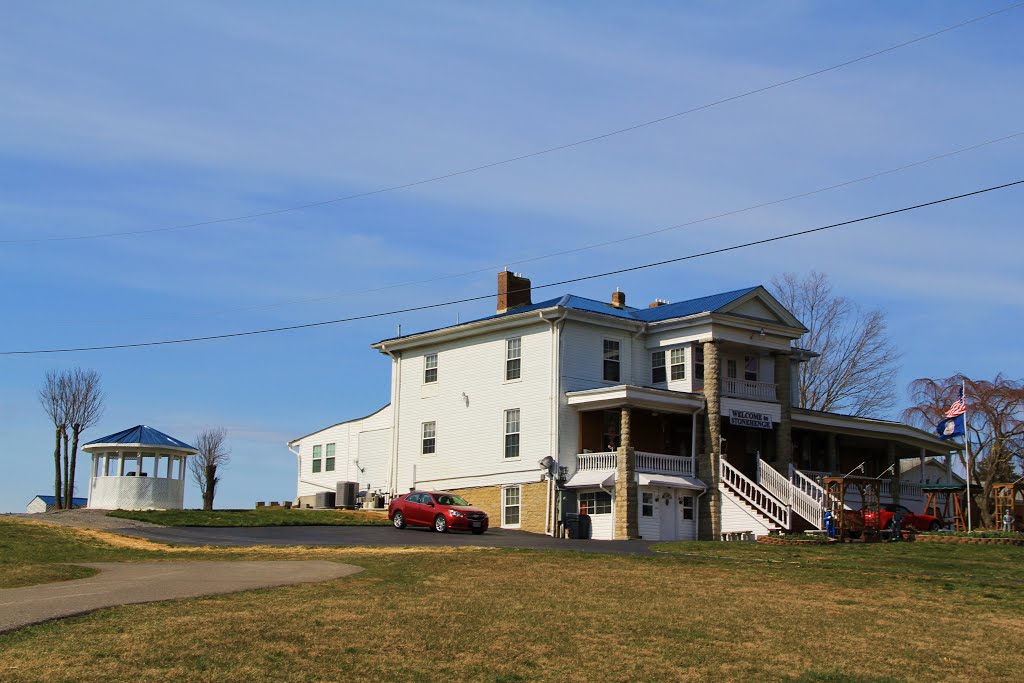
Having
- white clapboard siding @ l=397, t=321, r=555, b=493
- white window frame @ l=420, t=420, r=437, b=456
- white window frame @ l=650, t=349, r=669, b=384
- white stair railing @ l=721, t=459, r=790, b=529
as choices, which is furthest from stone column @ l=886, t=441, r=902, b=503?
white window frame @ l=420, t=420, r=437, b=456

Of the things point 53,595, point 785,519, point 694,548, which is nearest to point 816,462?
point 785,519

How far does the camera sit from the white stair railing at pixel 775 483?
3929cm

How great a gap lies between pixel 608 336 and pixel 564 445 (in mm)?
4604

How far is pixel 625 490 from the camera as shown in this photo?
127ft

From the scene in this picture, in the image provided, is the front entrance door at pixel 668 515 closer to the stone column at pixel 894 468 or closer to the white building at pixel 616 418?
the white building at pixel 616 418

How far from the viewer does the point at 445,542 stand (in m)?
32.5

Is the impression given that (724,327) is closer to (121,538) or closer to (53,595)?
(121,538)

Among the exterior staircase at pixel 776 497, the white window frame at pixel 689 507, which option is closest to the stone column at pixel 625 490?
the white window frame at pixel 689 507

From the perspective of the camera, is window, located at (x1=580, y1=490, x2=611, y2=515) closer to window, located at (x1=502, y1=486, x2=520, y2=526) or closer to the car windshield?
window, located at (x1=502, y1=486, x2=520, y2=526)

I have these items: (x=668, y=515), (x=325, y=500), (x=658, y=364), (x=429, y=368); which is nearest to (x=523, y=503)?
(x=668, y=515)

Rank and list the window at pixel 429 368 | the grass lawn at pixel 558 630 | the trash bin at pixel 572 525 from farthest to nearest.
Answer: the window at pixel 429 368 → the trash bin at pixel 572 525 → the grass lawn at pixel 558 630

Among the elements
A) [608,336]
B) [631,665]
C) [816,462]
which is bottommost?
[631,665]

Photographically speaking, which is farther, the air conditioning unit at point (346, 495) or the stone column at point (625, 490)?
the air conditioning unit at point (346, 495)

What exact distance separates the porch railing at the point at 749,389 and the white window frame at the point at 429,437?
11384 mm
